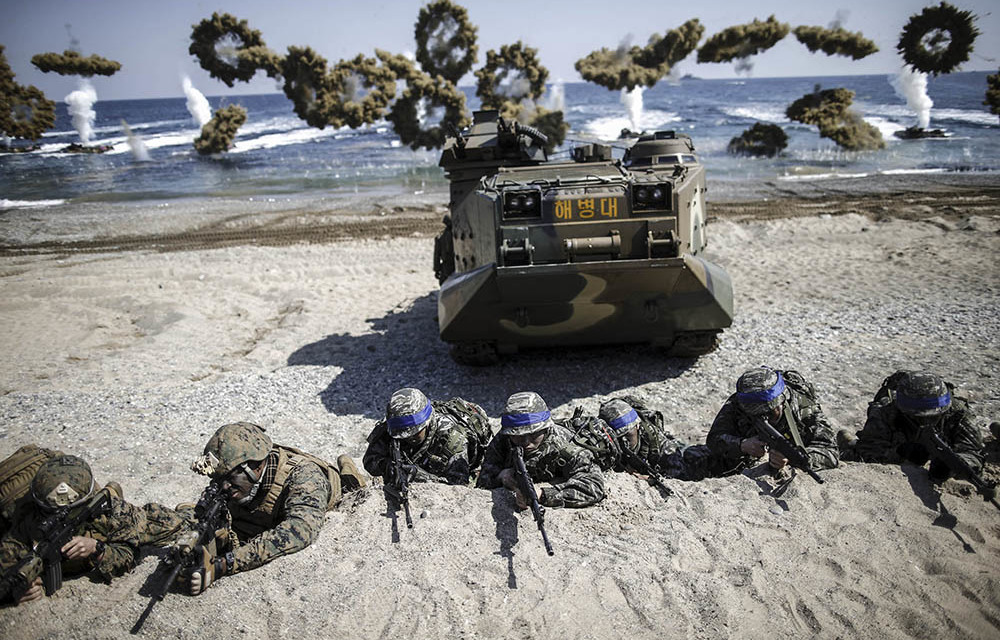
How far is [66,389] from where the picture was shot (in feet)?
27.8

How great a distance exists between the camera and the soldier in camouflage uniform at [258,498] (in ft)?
13.0

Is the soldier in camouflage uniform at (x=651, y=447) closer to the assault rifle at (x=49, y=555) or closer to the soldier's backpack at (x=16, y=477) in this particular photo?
the assault rifle at (x=49, y=555)

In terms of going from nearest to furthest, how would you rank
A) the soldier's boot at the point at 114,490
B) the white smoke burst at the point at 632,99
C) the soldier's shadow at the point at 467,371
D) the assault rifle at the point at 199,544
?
1. the assault rifle at the point at 199,544
2. the soldier's boot at the point at 114,490
3. the soldier's shadow at the point at 467,371
4. the white smoke burst at the point at 632,99

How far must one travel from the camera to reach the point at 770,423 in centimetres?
491

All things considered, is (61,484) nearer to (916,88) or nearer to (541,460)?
(541,460)

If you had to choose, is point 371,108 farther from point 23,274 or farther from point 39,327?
point 39,327

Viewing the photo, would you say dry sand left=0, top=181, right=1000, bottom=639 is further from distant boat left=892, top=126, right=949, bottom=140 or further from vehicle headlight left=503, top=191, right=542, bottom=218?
distant boat left=892, top=126, right=949, bottom=140

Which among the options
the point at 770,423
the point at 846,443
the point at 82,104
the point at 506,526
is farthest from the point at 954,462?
the point at 82,104

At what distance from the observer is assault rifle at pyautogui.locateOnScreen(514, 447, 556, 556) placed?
400 centimetres

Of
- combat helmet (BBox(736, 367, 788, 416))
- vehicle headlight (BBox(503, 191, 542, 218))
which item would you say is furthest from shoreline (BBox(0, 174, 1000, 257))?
combat helmet (BBox(736, 367, 788, 416))

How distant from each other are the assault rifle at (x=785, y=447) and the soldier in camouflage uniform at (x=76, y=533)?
4.19 meters

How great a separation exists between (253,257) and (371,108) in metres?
15.5

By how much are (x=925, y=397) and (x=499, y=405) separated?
4.24 meters

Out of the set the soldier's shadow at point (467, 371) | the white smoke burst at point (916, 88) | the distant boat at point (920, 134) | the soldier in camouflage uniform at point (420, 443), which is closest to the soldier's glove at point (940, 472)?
the soldier in camouflage uniform at point (420, 443)
